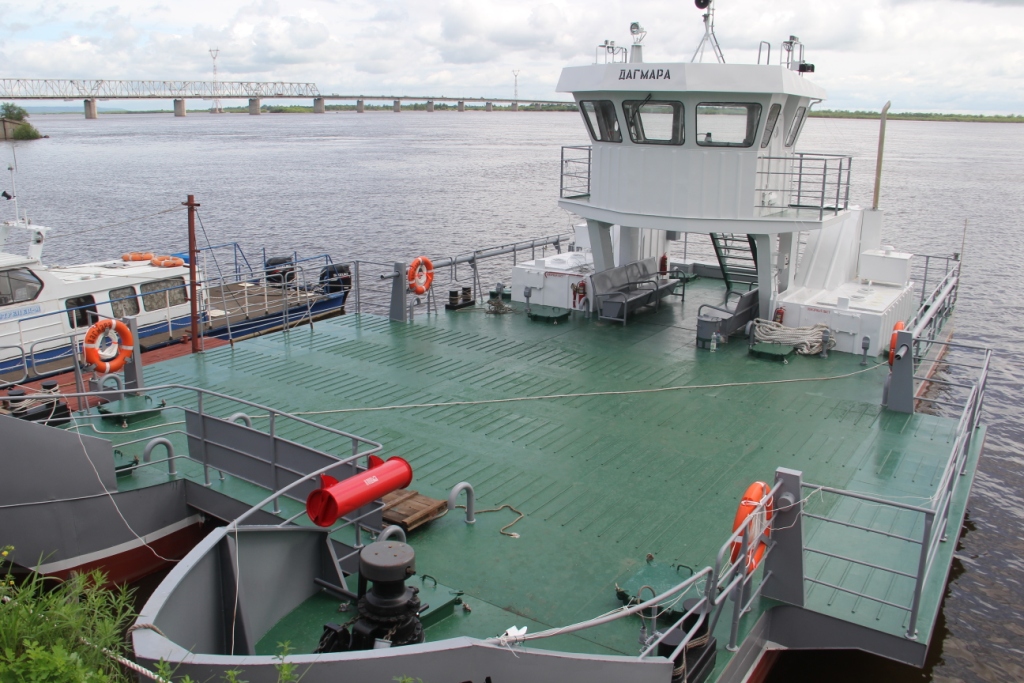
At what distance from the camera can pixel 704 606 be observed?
19.9 feet

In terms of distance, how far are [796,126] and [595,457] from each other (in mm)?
9173

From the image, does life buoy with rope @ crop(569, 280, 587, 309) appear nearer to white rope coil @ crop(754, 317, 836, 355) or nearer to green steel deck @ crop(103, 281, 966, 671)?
green steel deck @ crop(103, 281, 966, 671)

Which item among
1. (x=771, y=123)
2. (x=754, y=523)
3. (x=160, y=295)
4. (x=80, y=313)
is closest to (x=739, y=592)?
(x=754, y=523)

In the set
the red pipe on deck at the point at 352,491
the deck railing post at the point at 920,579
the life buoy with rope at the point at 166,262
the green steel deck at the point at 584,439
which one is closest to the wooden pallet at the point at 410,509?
the green steel deck at the point at 584,439

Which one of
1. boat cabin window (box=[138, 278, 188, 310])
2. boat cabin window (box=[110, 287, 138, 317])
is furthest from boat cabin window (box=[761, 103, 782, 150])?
boat cabin window (box=[110, 287, 138, 317])

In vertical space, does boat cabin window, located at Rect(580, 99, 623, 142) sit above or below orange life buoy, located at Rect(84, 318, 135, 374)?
above

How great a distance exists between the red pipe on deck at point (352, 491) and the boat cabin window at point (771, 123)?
390 inches

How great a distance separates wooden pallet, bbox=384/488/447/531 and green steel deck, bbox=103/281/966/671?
20 centimetres

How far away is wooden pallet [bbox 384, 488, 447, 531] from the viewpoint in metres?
8.02

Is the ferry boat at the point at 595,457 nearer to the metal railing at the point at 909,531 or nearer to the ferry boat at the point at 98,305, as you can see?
the metal railing at the point at 909,531

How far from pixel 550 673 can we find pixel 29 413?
860 centimetres

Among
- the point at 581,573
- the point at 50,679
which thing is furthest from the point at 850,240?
the point at 50,679

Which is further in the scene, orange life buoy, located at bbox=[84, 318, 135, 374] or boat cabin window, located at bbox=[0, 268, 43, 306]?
boat cabin window, located at bbox=[0, 268, 43, 306]

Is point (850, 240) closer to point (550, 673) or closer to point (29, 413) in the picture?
point (550, 673)
